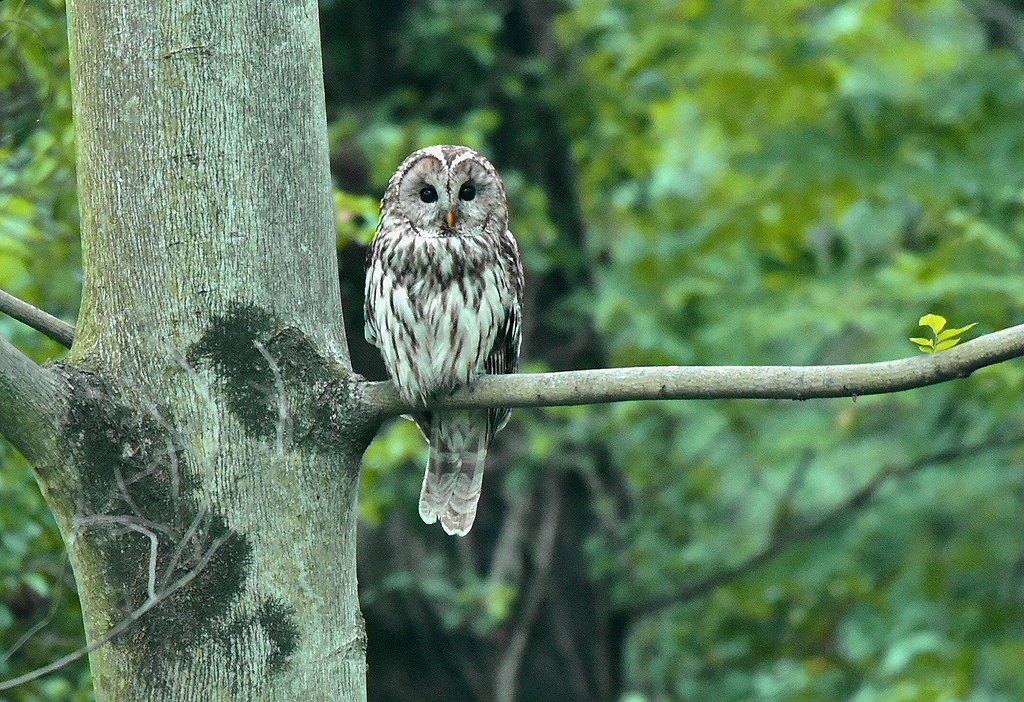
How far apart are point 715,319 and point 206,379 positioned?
3.75 meters

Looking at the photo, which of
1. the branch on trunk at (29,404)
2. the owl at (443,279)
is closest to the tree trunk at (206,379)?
the branch on trunk at (29,404)

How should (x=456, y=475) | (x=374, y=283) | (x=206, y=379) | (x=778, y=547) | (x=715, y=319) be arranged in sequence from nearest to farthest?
(x=206, y=379) → (x=374, y=283) → (x=456, y=475) → (x=715, y=319) → (x=778, y=547)

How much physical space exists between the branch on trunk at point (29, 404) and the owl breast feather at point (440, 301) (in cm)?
113

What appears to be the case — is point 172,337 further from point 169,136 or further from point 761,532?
point 761,532

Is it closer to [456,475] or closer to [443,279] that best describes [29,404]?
[443,279]

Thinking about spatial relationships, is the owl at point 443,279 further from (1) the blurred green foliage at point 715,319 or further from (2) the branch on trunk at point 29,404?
(1) the blurred green foliage at point 715,319

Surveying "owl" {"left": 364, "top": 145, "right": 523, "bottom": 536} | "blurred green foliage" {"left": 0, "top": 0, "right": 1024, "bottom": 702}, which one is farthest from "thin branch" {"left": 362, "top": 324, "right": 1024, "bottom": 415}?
"blurred green foliage" {"left": 0, "top": 0, "right": 1024, "bottom": 702}

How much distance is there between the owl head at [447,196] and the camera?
3252 millimetres

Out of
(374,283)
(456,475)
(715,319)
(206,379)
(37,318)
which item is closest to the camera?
(206,379)

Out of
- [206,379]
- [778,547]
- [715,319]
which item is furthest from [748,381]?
[778,547]

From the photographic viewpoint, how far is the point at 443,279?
10.4 feet

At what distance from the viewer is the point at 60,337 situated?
2285 mm

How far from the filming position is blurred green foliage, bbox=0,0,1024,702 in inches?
204

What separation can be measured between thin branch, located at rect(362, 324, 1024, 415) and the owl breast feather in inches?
34.1
